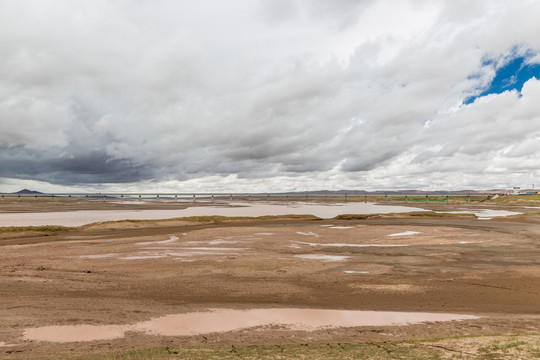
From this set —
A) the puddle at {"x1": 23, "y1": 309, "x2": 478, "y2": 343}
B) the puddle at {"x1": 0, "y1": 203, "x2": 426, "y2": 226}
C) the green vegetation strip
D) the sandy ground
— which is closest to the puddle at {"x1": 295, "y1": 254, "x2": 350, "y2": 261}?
the sandy ground

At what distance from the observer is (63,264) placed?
1395 cm

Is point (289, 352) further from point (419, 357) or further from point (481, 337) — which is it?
point (481, 337)

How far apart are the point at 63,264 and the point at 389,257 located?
14.6 m

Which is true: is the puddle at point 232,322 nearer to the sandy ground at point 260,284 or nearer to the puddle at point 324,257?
the sandy ground at point 260,284

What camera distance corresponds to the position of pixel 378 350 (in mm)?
5719

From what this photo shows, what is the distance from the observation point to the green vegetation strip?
17.7ft

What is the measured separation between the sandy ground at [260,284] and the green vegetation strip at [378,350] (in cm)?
56

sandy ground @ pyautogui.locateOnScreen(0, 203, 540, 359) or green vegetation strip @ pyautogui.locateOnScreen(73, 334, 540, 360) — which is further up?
green vegetation strip @ pyautogui.locateOnScreen(73, 334, 540, 360)

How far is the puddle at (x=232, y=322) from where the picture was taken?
6895 mm

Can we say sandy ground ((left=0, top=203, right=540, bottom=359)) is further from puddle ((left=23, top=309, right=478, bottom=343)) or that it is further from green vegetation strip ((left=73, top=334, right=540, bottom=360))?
green vegetation strip ((left=73, top=334, right=540, bottom=360))

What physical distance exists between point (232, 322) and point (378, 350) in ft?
11.2

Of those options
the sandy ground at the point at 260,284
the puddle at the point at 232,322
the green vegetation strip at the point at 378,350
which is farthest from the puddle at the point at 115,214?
the green vegetation strip at the point at 378,350

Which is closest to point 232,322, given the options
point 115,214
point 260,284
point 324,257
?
point 260,284

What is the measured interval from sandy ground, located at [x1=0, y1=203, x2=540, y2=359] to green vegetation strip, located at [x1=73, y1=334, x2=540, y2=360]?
0.56 metres
